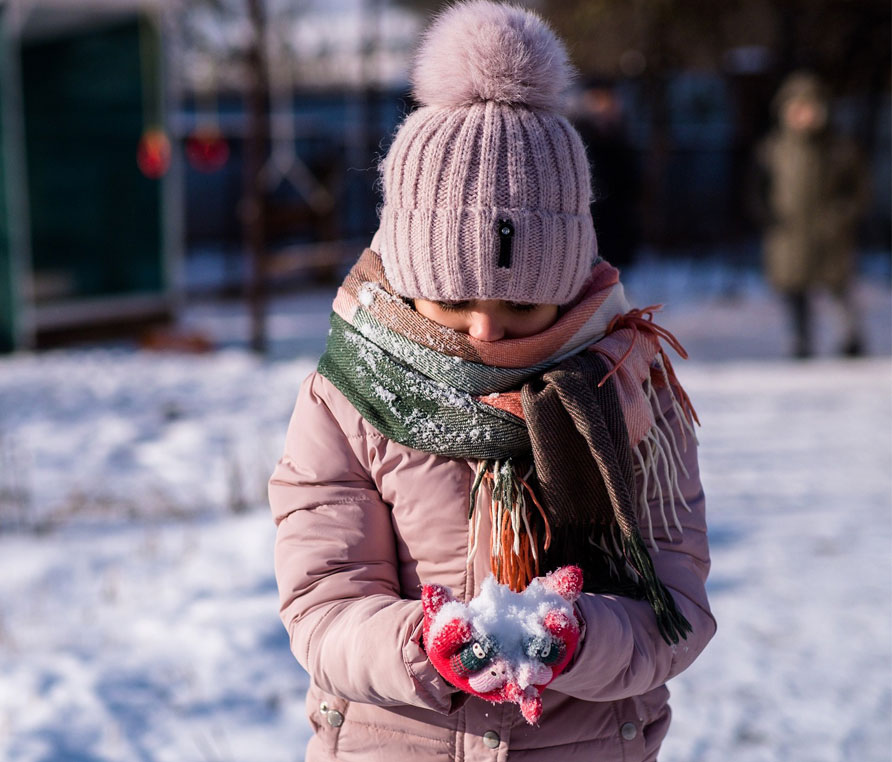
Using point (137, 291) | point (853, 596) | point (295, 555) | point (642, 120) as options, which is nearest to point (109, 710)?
point (295, 555)

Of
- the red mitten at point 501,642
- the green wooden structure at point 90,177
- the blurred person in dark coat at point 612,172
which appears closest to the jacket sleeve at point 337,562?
the red mitten at point 501,642

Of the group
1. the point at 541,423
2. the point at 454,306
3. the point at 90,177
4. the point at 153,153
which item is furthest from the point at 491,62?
the point at 90,177

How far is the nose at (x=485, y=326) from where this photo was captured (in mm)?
1481

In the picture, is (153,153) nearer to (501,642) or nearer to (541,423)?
(541,423)

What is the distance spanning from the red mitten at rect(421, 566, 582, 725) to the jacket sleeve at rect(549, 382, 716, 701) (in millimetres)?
57

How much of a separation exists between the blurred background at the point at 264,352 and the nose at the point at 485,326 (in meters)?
0.38

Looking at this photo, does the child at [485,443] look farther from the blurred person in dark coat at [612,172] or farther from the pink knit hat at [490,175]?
the blurred person in dark coat at [612,172]

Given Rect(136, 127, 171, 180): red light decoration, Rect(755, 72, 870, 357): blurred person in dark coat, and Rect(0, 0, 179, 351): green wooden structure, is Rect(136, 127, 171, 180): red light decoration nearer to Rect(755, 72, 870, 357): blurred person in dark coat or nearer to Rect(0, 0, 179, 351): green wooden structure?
Rect(0, 0, 179, 351): green wooden structure

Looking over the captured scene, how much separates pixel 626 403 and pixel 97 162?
26.6ft

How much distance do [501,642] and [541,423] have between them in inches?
12.7

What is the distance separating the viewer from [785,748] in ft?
8.74

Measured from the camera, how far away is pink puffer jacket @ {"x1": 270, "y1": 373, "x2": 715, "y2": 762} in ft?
4.72

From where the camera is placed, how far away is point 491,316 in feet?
4.95

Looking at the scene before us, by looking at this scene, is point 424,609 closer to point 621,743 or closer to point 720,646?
point 621,743
